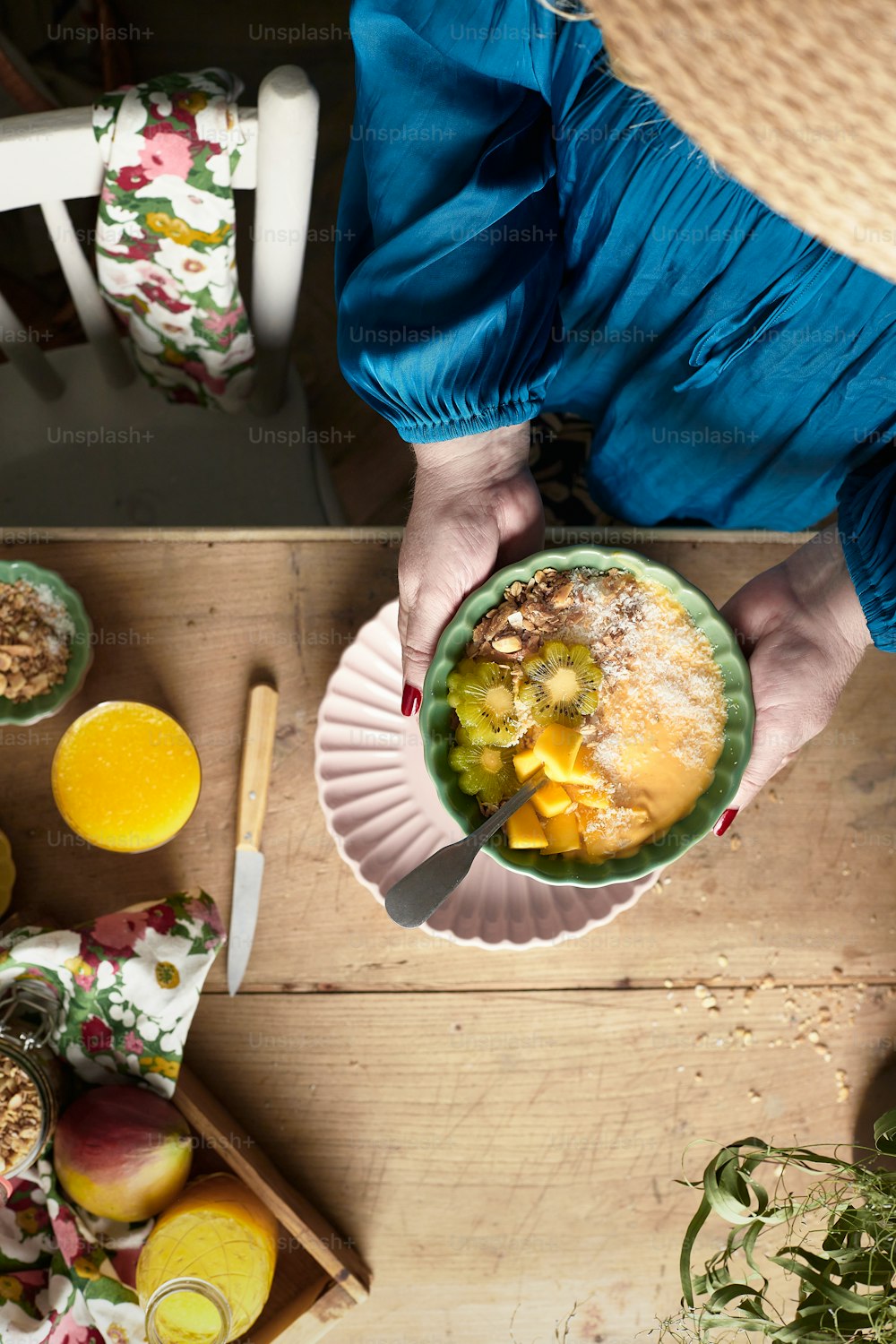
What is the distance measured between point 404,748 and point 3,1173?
47 centimetres

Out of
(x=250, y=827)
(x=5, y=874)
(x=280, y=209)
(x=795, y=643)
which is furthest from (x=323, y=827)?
(x=280, y=209)

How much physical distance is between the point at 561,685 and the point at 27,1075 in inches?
21.3

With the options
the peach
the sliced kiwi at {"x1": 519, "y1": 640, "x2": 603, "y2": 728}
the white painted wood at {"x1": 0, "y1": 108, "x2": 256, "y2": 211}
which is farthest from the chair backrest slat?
the peach

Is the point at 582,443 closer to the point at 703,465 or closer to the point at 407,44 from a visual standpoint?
the point at 703,465

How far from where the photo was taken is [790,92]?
1.12ft

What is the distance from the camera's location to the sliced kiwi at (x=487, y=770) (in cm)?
74

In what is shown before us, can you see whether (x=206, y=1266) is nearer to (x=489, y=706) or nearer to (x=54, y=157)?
(x=489, y=706)

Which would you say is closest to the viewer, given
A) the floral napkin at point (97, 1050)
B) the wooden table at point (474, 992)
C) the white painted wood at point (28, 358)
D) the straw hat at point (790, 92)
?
the straw hat at point (790, 92)

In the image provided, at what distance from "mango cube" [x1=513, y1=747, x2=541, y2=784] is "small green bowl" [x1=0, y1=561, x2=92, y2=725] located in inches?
16.5

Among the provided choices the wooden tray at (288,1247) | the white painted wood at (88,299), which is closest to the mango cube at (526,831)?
the wooden tray at (288,1247)

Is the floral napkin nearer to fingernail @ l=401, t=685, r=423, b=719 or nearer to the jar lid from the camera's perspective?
the jar lid

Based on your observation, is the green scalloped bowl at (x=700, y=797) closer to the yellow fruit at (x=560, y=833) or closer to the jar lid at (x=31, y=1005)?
the yellow fruit at (x=560, y=833)

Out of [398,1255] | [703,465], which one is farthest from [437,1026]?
[703,465]

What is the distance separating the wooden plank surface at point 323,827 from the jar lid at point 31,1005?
0.26 ft
